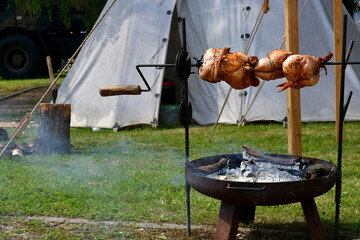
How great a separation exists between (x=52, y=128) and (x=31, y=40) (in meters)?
11.2

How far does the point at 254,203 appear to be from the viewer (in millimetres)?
3486

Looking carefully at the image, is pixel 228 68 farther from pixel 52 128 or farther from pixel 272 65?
pixel 52 128

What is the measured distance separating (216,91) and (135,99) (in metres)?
1.48

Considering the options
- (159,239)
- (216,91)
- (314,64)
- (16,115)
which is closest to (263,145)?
(216,91)

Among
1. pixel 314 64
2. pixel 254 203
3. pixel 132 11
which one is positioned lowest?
pixel 254 203

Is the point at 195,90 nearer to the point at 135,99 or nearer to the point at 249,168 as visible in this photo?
the point at 135,99

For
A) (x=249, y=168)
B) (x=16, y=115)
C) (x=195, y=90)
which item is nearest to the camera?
(x=249, y=168)

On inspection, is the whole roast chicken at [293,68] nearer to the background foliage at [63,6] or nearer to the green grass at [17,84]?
the background foliage at [63,6]

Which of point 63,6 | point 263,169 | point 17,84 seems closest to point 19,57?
point 17,84

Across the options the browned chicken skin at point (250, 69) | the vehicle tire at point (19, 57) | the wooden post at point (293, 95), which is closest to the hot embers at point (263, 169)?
the browned chicken skin at point (250, 69)

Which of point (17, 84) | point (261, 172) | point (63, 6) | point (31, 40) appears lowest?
point (17, 84)

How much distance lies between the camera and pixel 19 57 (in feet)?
61.1

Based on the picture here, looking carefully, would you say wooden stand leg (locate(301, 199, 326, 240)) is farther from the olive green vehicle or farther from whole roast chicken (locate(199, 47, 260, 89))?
the olive green vehicle

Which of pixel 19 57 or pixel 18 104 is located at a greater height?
pixel 19 57
